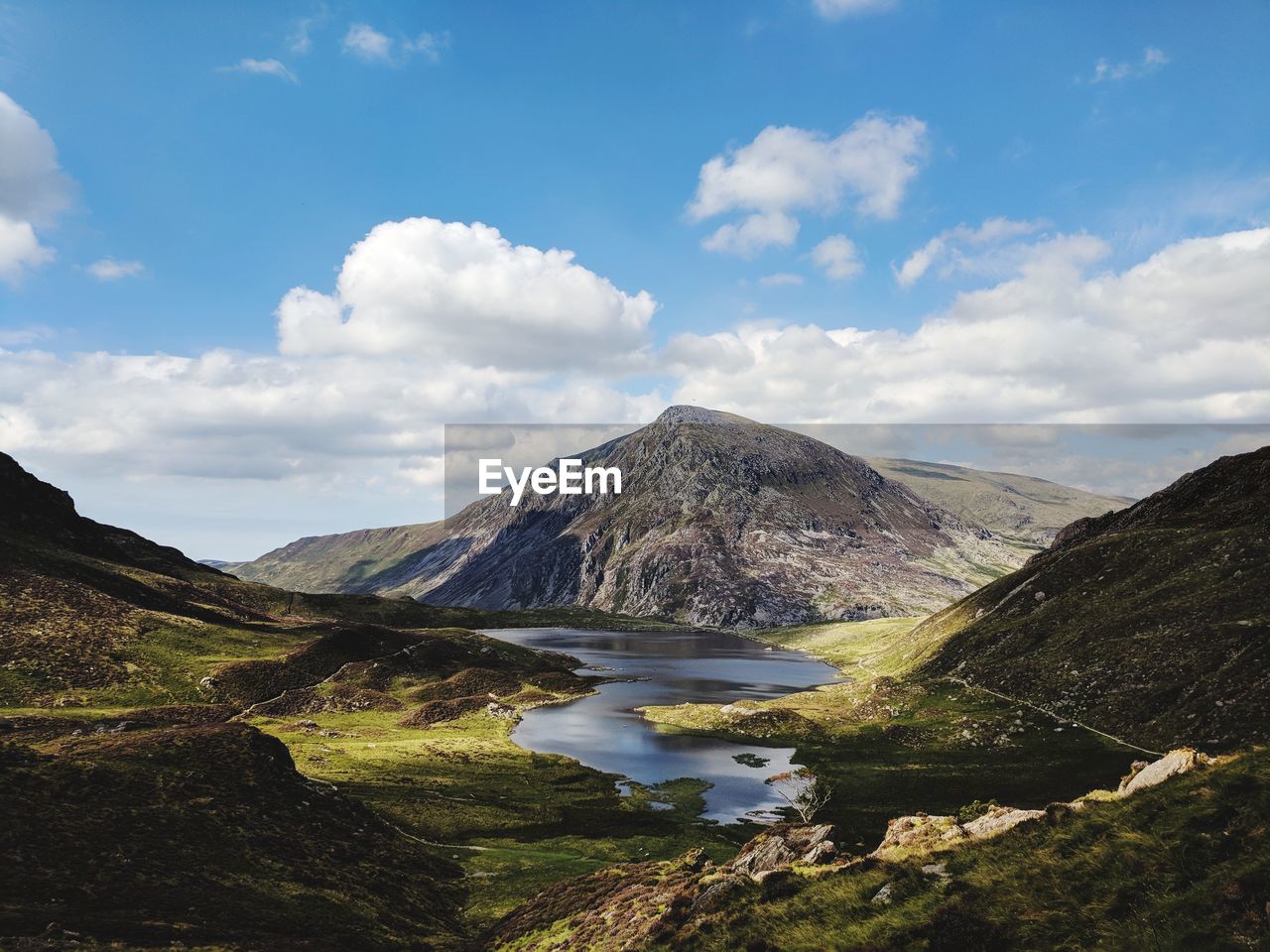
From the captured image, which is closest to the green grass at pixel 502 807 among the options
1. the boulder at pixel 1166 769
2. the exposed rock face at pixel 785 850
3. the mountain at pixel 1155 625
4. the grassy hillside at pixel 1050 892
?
the exposed rock face at pixel 785 850

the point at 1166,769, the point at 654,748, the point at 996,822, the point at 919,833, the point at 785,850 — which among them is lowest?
the point at 654,748

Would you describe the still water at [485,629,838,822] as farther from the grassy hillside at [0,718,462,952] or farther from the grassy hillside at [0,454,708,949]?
the grassy hillside at [0,718,462,952]

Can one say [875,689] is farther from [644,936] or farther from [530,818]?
[644,936]

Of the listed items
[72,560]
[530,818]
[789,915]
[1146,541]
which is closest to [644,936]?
[789,915]

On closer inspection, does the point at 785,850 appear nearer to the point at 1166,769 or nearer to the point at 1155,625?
the point at 1166,769

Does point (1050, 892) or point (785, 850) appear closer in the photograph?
point (1050, 892)

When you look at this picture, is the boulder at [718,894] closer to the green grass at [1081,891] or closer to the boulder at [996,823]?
the green grass at [1081,891]

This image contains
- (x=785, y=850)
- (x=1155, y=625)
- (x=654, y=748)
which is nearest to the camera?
(x=785, y=850)

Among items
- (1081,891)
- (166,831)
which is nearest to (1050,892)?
(1081,891)
